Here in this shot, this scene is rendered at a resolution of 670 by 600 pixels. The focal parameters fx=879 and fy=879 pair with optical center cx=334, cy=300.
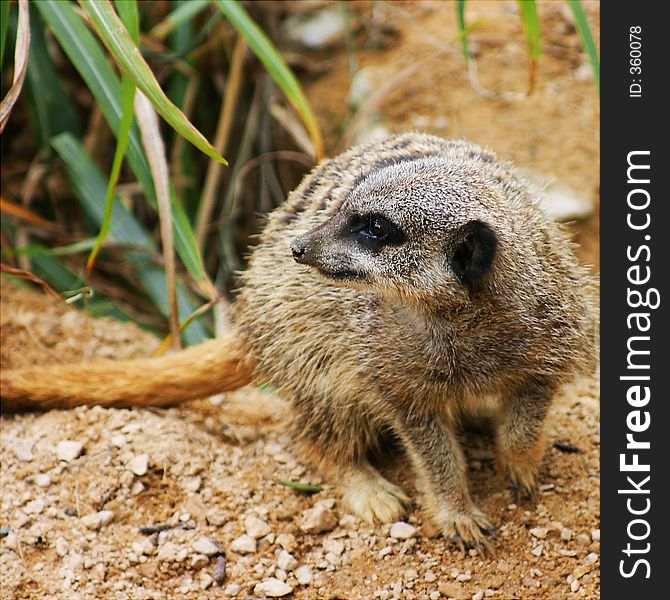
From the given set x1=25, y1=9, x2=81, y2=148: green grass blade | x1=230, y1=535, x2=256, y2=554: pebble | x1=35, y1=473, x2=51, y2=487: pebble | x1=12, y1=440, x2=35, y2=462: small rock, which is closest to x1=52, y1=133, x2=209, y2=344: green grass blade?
x1=25, y1=9, x2=81, y2=148: green grass blade

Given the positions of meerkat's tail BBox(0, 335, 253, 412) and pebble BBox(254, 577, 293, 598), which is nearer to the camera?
pebble BBox(254, 577, 293, 598)

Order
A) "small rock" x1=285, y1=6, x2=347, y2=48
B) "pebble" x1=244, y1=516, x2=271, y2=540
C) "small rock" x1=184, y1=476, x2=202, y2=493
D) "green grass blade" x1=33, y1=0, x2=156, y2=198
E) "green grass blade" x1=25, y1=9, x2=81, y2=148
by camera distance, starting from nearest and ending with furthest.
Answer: "pebble" x1=244, y1=516, x2=271, y2=540
"small rock" x1=184, y1=476, x2=202, y2=493
"green grass blade" x1=33, y1=0, x2=156, y2=198
"green grass blade" x1=25, y1=9, x2=81, y2=148
"small rock" x1=285, y1=6, x2=347, y2=48

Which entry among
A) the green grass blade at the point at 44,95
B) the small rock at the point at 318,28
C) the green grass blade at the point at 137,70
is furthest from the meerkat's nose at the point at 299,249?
the small rock at the point at 318,28

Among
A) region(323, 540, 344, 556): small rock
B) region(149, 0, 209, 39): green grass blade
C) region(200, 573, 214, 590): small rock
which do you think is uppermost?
region(149, 0, 209, 39): green grass blade

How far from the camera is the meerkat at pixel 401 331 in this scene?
5.86 ft

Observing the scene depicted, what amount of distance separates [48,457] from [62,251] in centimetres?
94

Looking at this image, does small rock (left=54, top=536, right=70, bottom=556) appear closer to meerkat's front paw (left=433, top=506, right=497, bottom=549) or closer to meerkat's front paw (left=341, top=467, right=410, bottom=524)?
meerkat's front paw (left=341, top=467, right=410, bottom=524)

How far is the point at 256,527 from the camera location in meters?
2.11

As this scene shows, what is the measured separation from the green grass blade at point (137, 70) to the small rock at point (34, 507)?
939 mm

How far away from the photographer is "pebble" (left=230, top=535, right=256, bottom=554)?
205 cm

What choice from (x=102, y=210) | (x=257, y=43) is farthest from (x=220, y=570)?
(x=102, y=210)

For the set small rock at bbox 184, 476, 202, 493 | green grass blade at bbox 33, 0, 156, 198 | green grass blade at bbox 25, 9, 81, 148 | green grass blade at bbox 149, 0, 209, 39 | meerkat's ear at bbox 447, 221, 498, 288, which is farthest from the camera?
green grass blade at bbox 25, 9, 81, 148

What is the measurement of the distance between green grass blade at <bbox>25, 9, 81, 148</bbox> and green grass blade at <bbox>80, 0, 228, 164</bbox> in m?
1.32

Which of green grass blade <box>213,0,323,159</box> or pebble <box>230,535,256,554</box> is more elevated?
green grass blade <box>213,0,323,159</box>
